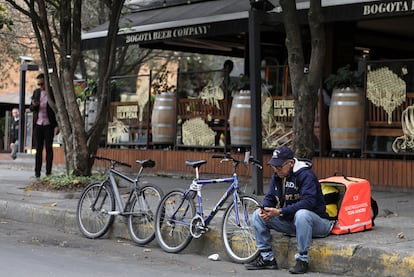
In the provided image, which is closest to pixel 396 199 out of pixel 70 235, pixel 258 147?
pixel 258 147

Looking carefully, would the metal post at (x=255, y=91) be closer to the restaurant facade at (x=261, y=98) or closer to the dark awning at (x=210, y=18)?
the restaurant facade at (x=261, y=98)

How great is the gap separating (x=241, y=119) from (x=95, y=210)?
452 centimetres

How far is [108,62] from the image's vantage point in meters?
12.0

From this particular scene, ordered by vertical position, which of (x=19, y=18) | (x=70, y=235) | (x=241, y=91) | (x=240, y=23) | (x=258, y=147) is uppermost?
(x=19, y=18)

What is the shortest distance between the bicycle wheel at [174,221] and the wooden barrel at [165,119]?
6265 millimetres

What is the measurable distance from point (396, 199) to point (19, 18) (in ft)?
53.7

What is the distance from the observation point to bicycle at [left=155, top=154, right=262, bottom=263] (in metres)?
7.43

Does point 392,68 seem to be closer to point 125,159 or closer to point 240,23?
point 240,23

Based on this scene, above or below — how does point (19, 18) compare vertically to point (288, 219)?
above

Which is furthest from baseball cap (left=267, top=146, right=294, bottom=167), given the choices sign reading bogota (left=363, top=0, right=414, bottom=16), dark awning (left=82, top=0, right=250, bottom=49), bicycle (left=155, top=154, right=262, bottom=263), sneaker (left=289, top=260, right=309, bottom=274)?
dark awning (left=82, top=0, right=250, bottom=49)

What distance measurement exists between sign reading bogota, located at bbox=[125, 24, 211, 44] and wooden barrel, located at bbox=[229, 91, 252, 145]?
1.33m

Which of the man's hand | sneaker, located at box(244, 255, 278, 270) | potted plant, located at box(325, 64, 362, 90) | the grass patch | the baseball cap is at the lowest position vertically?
sneaker, located at box(244, 255, 278, 270)

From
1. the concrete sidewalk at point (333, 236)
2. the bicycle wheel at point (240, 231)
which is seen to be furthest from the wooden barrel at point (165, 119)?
the bicycle wheel at point (240, 231)

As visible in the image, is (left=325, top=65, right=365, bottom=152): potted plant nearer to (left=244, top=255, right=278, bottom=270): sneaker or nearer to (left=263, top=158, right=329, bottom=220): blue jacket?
(left=263, top=158, right=329, bottom=220): blue jacket
